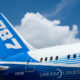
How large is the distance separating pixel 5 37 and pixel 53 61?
317 inches

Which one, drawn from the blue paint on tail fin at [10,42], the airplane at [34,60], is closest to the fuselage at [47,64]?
the airplane at [34,60]

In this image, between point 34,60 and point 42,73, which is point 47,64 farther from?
point 34,60

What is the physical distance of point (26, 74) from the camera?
14.5m

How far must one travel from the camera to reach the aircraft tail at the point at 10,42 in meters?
17.8

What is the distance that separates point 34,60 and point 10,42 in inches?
197

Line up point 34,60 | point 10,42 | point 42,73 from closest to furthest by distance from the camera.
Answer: point 42,73 → point 34,60 → point 10,42

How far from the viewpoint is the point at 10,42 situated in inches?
717

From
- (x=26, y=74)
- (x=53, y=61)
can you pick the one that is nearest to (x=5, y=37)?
(x=26, y=74)

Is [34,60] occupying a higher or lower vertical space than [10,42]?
lower

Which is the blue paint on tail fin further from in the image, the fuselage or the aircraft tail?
the fuselage

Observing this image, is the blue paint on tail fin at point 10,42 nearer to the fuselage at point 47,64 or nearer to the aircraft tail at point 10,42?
the aircraft tail at point 10,42

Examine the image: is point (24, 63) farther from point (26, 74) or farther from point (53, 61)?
point (53, 61)

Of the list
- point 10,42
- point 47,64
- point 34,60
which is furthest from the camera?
point 10,42

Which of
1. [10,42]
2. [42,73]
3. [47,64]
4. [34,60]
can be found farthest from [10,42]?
[47,64]
